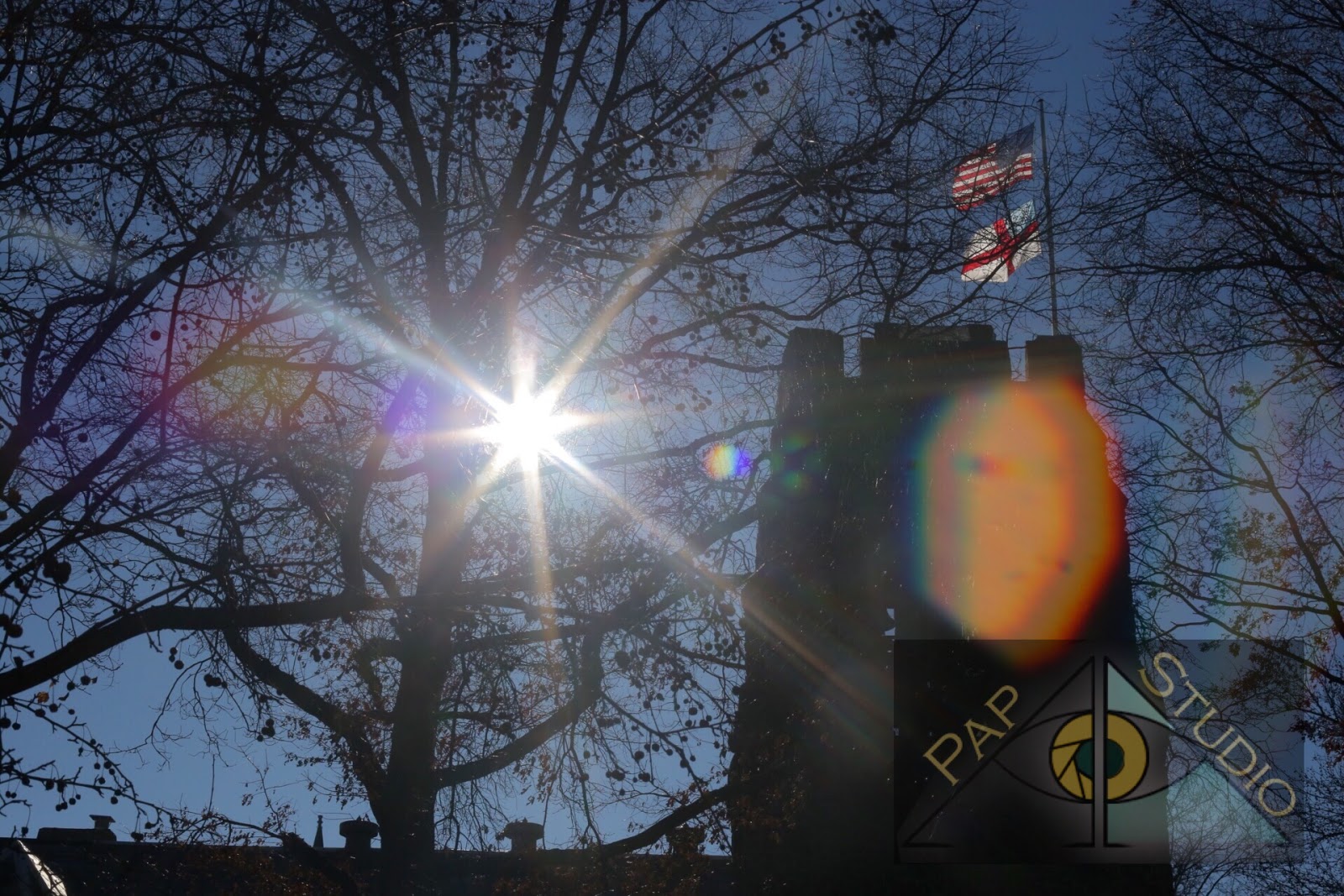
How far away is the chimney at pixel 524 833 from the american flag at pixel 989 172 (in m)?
5.21

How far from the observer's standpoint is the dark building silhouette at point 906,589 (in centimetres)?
952

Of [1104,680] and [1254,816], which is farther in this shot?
[1254,816]

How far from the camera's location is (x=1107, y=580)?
19594mm

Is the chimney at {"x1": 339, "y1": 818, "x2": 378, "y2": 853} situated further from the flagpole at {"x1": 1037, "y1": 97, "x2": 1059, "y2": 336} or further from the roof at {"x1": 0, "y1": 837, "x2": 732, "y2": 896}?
the flagpole at {"x1": 1037, "y1": 97, "x2": 1059, "y2": 336}

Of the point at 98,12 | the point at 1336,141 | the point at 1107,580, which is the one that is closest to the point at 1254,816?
the point at 1107,580

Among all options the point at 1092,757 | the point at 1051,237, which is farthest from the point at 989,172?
the point at 1092,757

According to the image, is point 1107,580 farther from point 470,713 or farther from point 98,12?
point 98,12

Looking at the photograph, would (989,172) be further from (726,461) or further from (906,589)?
Answer: (906,589)

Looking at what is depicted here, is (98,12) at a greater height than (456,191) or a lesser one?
lesser

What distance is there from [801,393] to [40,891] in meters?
7.10

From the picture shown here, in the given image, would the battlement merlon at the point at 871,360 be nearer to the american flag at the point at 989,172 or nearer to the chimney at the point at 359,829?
the american flag at the point at 989,172

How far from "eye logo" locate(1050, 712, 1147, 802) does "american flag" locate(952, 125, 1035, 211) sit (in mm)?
3484

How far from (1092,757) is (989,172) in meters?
4.07

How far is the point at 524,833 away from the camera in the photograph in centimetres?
1004
